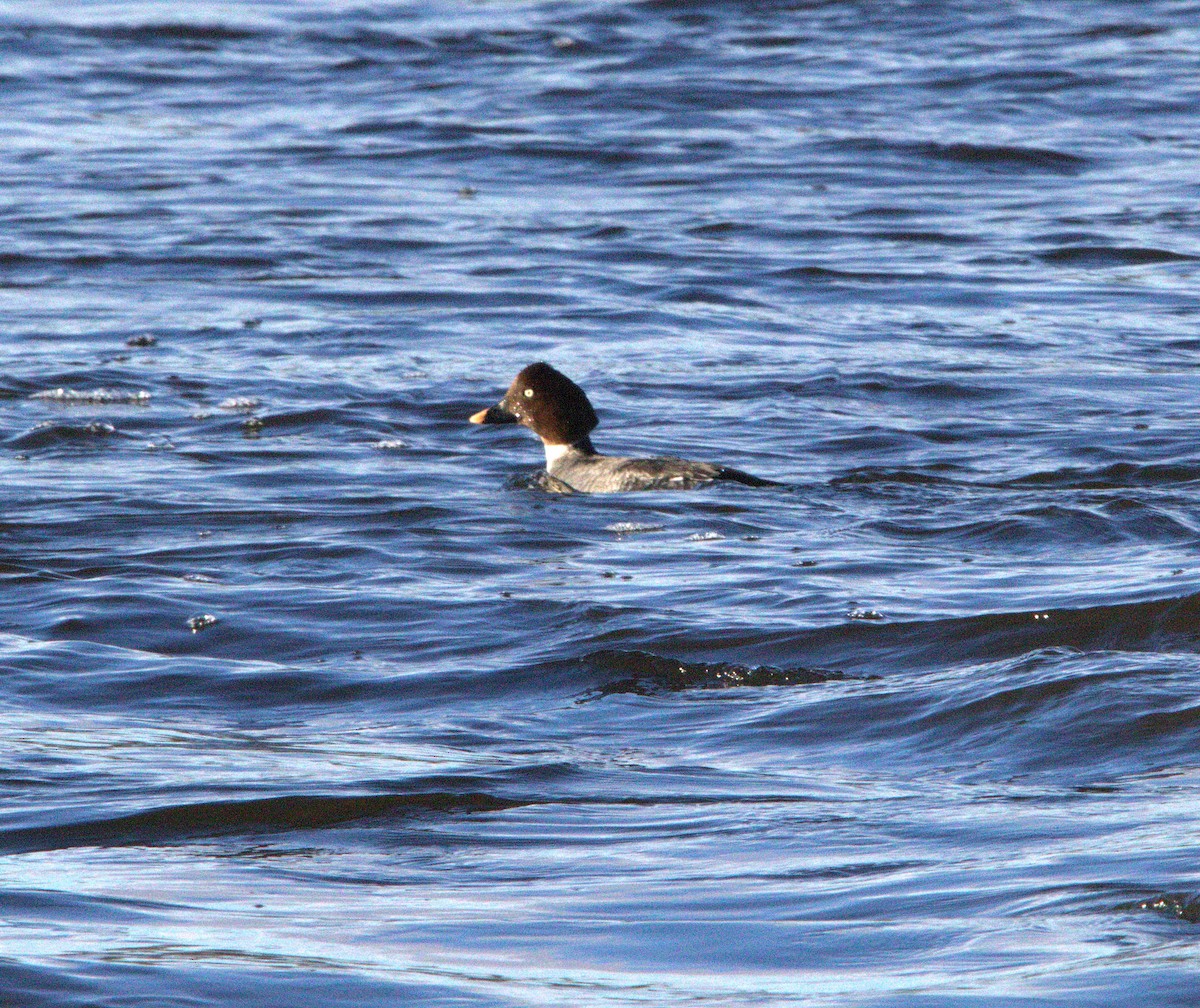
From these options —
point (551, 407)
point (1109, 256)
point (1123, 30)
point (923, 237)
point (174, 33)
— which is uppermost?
point (174, 33)

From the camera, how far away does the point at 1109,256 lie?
56.0 feet

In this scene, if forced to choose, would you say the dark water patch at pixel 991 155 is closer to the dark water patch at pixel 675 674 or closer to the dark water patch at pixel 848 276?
the dark water patch at pixel 848 276

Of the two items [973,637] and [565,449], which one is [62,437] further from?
[973,637]

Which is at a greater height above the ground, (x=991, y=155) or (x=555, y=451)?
(x=991, y=155)

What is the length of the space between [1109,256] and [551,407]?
6984 mm

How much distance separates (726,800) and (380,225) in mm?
13218

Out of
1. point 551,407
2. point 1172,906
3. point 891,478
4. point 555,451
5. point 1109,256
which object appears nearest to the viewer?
point 1172,906

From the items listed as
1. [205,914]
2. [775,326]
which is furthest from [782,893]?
[775,326]

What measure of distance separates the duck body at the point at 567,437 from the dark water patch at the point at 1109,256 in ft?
20.5

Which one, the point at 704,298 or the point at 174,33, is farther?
the point at 174,33

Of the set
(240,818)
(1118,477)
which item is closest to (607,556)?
(1118,477)

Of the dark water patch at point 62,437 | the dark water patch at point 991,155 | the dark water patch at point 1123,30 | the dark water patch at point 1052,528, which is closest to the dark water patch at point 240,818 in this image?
the dark water patch at point 1052,528

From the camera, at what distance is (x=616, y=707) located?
7.32 metres

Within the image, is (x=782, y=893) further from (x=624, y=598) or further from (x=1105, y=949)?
(x=624, y=598)
